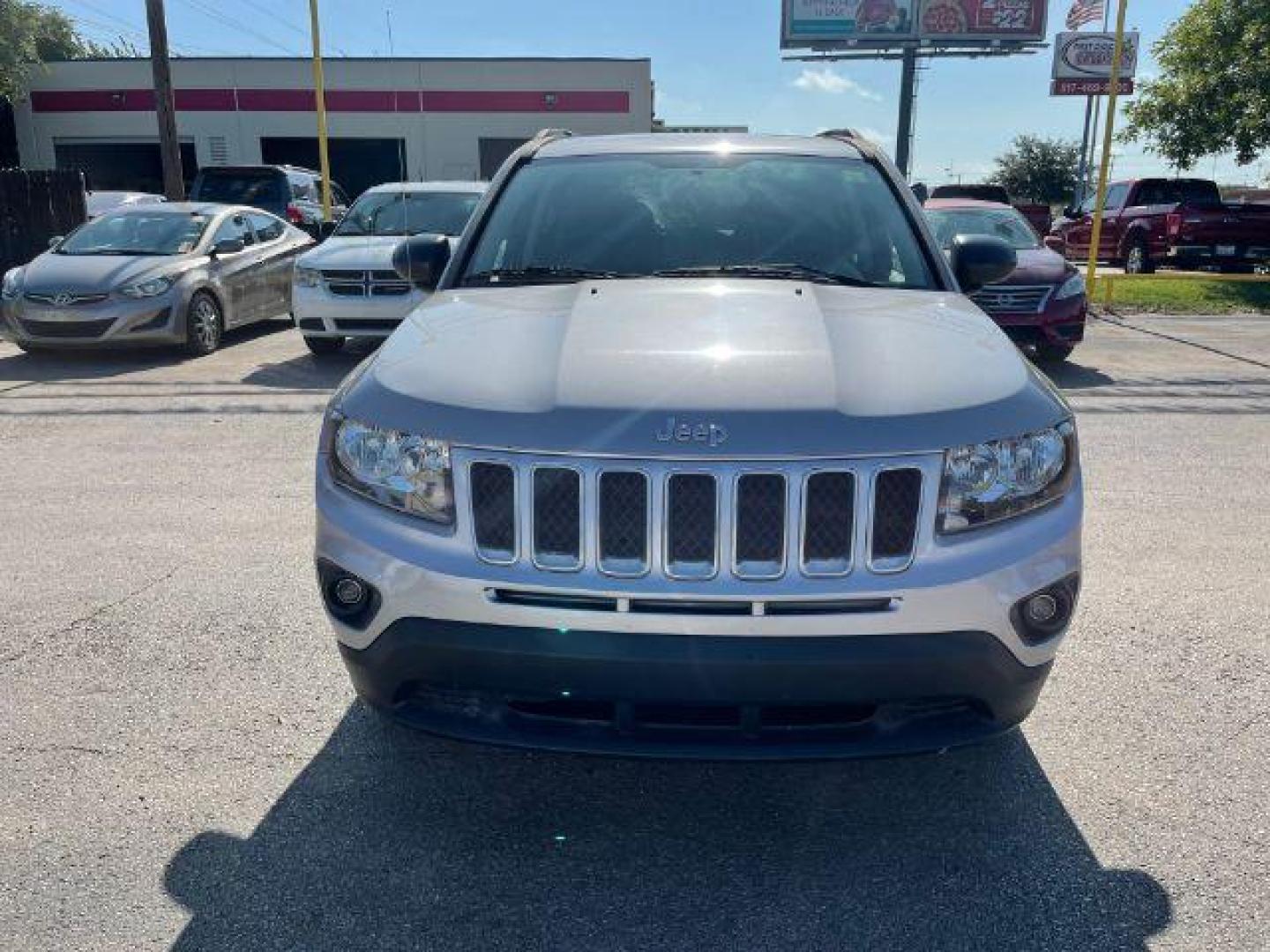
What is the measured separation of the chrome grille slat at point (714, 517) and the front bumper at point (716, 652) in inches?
1.2

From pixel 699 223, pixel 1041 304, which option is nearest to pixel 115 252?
pixel 699 223

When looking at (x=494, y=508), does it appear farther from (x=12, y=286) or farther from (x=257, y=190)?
(x=257, y=190)

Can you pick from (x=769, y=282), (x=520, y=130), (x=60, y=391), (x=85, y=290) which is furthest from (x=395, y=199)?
(x=520, y=130)

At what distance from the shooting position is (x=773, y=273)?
345cm

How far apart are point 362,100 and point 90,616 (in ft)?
105

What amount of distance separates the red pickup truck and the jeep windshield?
15756 millimetres

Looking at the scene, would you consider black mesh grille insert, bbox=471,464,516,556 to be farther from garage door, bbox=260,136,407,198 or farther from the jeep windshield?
garage door, bbox=260,136,407,198

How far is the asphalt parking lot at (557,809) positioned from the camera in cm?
237

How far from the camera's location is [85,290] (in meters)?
9.69

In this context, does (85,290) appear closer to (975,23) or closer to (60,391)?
(60,391)

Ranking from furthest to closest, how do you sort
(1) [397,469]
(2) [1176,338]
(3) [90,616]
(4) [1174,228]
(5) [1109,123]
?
1. (4) [1174,228]
2. (5) [1109,123]
3. (2) [1176,338]
4. (3) [90,616]
5. (1) [397,469]

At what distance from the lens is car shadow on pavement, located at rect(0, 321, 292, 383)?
957 centimetres

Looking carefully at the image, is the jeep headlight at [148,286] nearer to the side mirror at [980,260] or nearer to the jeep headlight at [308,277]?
the jeep headlight at [308,277]

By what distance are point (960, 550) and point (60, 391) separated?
28.1ft
